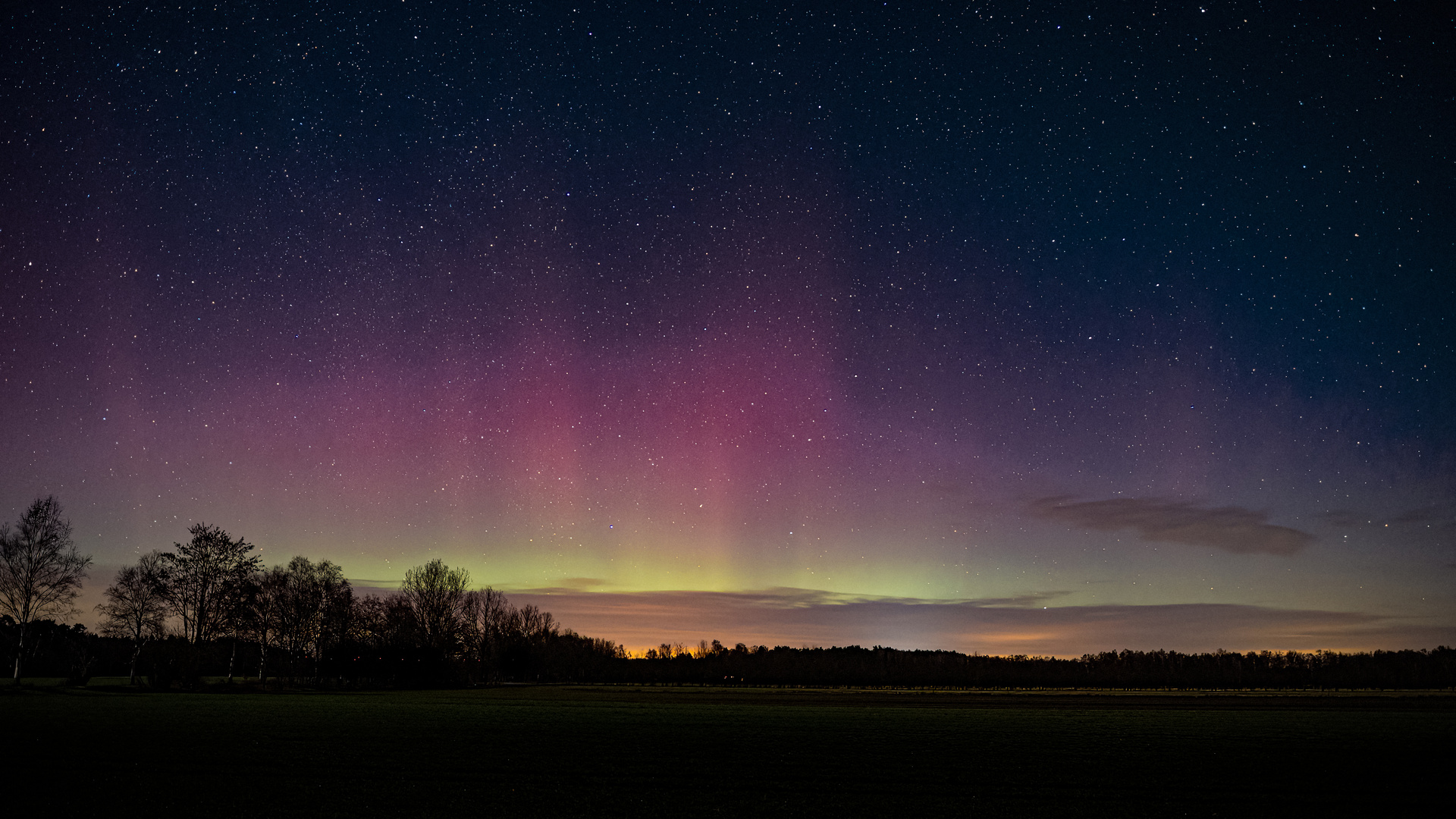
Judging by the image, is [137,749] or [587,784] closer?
[587,784]

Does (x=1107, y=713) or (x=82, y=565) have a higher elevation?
(x=82, y=565)

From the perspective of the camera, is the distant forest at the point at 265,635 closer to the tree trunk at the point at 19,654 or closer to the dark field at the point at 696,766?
the tree trunk at the point at 19,654

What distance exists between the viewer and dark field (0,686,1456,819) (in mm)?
19234

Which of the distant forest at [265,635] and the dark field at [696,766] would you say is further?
the distant forest at [265,635]

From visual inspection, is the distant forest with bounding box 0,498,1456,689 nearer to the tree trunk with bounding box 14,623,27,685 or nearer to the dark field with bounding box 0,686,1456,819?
the tree trunk with bounding box 14,623,27,685

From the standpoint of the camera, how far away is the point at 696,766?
86.1 ft

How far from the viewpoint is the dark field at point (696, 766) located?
19.2m

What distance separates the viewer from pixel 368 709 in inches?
2191

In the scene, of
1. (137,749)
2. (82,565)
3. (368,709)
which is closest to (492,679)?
(82,565)

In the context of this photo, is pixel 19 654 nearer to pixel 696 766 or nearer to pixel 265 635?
pixel 265 635

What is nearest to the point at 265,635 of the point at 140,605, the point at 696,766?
the point at 140,605

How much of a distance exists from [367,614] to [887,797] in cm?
11950

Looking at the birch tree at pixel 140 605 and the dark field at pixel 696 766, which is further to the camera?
the birch tree at pixel 140 605

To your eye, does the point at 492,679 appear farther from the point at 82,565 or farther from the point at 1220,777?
the point at 1220,777
